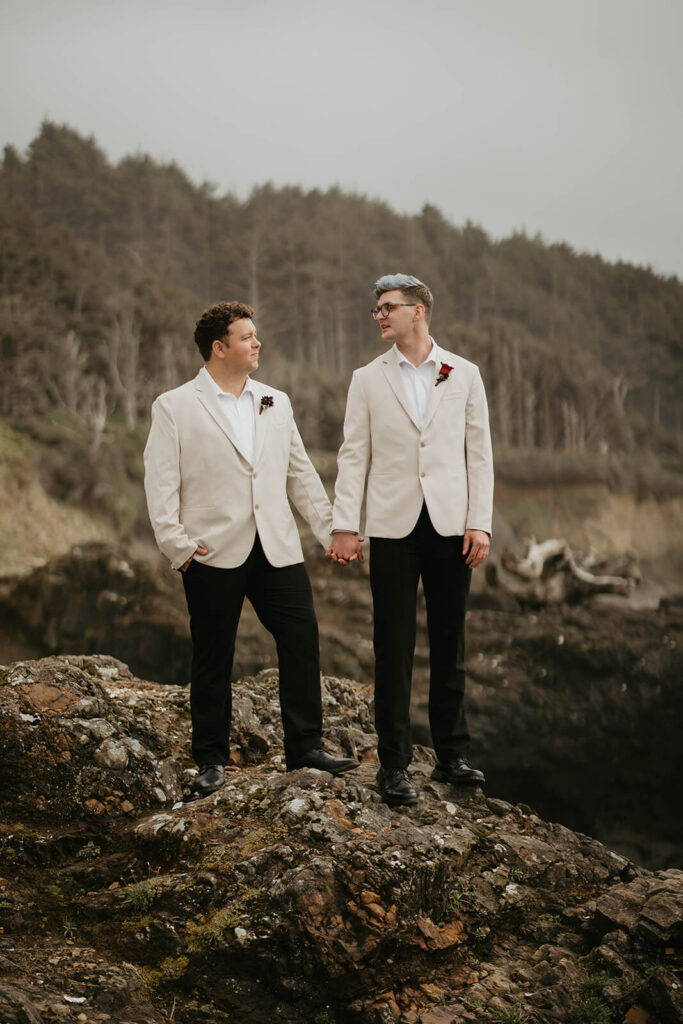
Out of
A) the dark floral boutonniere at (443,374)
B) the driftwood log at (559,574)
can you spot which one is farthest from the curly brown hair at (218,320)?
the driftwood log at (559,574)

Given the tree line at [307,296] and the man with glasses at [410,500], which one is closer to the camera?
the man with glasses at [410,500]

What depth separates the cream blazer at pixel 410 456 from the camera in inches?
159

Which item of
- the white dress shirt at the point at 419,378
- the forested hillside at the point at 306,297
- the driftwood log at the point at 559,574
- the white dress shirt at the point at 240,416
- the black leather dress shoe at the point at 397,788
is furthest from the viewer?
the forested hillside at the point at 306,297

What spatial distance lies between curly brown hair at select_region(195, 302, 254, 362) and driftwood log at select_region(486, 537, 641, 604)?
17090 millimetres

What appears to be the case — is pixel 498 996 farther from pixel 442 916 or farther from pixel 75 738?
A: pixel 75 738

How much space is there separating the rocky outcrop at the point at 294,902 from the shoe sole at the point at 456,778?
7 centimetres

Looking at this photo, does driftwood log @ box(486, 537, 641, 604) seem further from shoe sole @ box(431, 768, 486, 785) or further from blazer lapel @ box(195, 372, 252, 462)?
blazer lapel @ box(195, 372, 252, 462)

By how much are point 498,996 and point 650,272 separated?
27.2m

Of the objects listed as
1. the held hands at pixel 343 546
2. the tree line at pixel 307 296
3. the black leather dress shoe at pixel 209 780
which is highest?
the tree line at pixel 307 296

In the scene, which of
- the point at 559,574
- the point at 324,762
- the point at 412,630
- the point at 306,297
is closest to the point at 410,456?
the point at 412,630

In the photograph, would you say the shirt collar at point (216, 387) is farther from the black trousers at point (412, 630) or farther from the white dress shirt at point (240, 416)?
the black trousers at point (412, 630)

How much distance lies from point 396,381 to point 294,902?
2153mm

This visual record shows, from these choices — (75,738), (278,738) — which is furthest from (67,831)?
(278,738)

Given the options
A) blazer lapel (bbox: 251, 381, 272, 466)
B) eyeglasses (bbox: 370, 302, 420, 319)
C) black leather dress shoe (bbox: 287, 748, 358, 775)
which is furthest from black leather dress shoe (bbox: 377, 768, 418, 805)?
eyeglasses (bbox: 370, 302, 420, 319)
